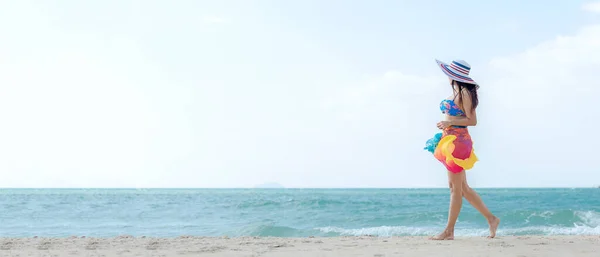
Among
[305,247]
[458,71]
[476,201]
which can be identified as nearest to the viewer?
[458,71]

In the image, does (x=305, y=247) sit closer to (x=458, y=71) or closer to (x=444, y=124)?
(x=444, y=124)

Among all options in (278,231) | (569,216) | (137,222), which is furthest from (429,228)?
(137,222)

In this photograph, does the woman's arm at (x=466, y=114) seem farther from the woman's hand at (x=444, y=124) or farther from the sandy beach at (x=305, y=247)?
the sandy beach at (x=305, y=247)

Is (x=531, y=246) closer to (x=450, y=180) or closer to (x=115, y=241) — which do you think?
(x=450, y=180)

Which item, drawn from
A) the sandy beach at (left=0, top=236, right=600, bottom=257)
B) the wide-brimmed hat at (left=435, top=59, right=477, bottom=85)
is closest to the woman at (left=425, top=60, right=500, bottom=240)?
the wide-brimmed hat at (left=435, top=59, right=477, bottom=85)

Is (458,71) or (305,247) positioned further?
(305,247)

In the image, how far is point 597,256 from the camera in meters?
4.75

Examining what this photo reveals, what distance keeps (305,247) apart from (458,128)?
1774 millimetres

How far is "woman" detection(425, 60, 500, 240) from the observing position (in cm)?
543

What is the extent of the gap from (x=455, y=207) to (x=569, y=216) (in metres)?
11.7

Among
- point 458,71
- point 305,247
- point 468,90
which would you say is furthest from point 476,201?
point 305,247

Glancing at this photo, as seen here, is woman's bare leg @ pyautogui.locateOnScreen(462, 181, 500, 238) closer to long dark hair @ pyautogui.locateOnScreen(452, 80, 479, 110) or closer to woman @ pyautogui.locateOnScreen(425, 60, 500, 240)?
woman @ pyautogui.locateOnScreen(425, 60, 500, 240)

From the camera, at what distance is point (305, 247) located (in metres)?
5.59

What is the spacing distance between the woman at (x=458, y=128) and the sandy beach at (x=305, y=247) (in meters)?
0.56
